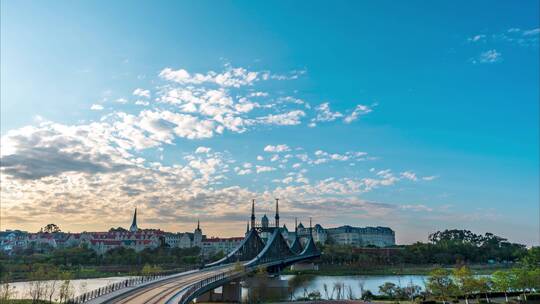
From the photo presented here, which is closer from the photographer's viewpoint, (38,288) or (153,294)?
(153,294)

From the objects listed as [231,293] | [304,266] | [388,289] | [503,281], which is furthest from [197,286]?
[304,266]

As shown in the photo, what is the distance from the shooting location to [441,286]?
1934 inches

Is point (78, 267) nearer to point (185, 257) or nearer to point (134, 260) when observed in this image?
point (134, 260)

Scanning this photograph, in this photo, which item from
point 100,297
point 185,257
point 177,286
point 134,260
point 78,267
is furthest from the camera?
point 185,257

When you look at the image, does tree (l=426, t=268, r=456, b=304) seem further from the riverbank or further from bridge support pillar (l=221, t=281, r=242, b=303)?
the riverbank

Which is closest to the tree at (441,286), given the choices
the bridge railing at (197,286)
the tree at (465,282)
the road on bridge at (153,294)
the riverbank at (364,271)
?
the tree at (465,282)

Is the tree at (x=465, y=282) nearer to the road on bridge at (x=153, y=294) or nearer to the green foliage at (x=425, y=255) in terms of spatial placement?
the road on bridge at (x=153, y=294)

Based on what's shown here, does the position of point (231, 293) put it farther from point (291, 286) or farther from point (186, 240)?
point (186, 240)

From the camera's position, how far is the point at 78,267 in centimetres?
10206

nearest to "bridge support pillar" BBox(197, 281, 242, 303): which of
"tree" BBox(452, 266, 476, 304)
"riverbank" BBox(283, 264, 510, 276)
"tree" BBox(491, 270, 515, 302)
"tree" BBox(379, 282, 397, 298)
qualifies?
"tree" BBox(379, 282, 397, 298)

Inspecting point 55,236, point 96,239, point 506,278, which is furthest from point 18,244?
point 506,278

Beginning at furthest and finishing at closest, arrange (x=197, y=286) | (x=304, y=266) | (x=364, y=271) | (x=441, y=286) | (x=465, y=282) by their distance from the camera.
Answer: (x=304, y=266) → (x=364, y=271) → (x=441, y=286) → (x=465, y=282) → (x=197, y=286)

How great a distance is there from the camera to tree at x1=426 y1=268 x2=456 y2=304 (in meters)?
48.5

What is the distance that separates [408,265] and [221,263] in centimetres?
8906
